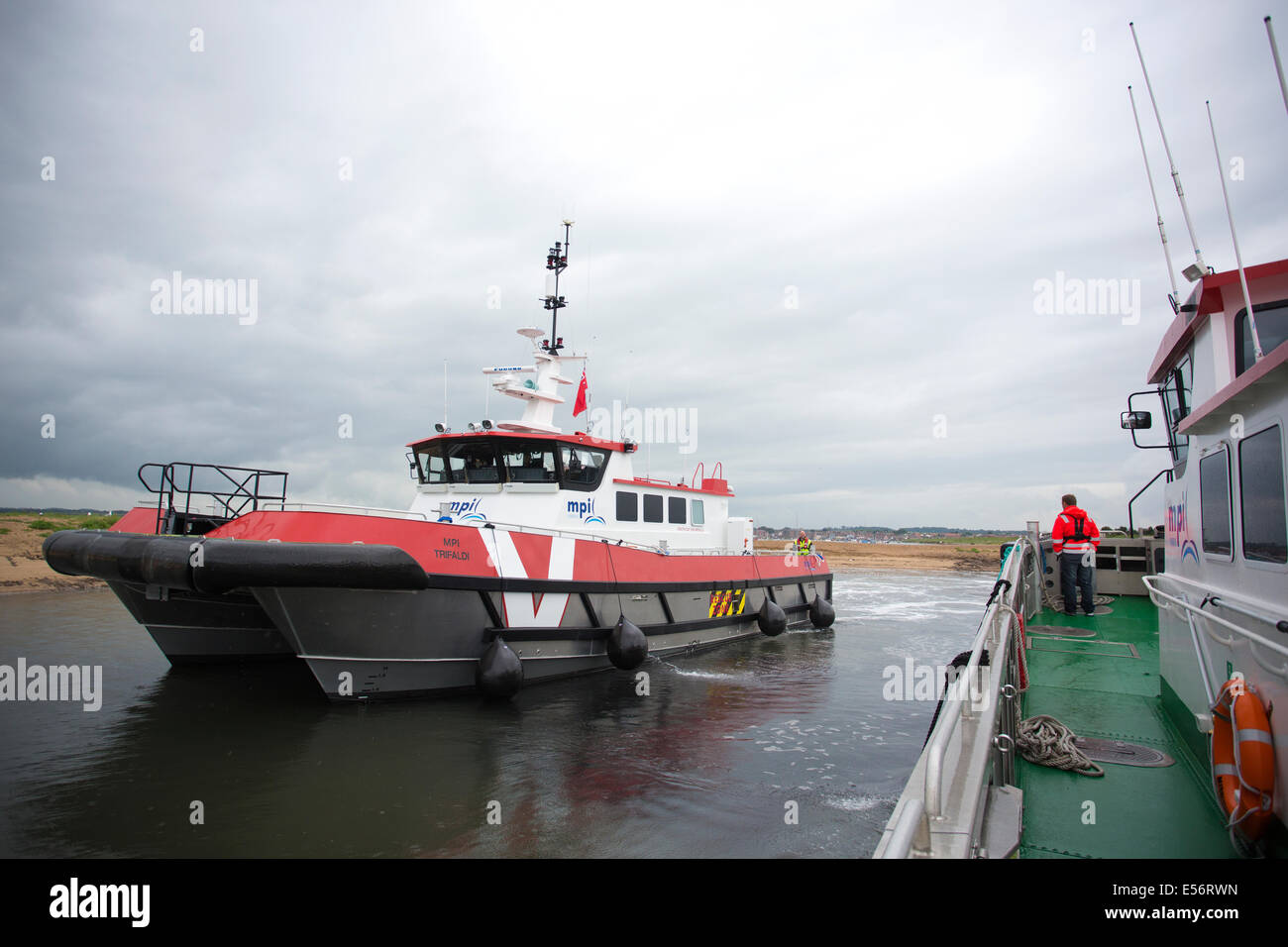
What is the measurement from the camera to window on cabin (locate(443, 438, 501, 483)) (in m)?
9.72

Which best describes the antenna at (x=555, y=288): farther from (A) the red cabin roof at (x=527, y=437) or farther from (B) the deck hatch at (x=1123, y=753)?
(B) the deck hatch at (x=1123, y=753)

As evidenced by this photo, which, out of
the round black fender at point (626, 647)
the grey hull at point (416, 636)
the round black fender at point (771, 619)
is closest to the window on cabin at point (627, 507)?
the grey hull at point (416, 636)

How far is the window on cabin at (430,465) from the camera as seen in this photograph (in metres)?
10.0

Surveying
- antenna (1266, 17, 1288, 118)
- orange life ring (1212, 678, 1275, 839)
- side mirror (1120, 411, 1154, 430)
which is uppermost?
antenna (1266, 17, 1288, 118)

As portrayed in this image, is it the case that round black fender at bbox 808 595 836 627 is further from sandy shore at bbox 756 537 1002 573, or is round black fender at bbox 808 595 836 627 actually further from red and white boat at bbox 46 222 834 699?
sandy shore at bbox 756 537 1002 573

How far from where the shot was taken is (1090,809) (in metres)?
3.12

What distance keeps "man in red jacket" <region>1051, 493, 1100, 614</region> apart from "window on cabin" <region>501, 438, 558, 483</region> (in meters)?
6.31

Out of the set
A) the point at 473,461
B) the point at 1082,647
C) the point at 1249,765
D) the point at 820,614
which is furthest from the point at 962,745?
the point at 820,614

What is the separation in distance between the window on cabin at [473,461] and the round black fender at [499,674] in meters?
2.92

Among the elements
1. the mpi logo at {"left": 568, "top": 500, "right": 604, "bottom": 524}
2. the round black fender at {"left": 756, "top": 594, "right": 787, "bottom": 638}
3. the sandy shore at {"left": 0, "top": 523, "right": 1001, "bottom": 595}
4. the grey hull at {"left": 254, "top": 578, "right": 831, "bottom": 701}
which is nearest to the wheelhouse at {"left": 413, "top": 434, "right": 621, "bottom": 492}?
the mpi logo at {"left": 568, "top": 500, "right": 604, "bottom": 524}
